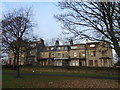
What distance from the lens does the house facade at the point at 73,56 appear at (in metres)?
53.6

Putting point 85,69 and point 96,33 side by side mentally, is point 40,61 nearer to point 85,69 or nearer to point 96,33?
point 85,69

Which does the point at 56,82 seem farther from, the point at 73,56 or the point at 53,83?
the point at 73,56

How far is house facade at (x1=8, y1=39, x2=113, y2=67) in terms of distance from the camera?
5362 centimetres

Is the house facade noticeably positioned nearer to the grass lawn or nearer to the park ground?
the park ground

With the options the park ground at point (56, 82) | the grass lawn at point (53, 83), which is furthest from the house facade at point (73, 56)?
the grass lawn at point (53, 83)

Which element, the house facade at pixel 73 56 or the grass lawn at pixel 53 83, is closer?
the grass lawn at pixel 53 83

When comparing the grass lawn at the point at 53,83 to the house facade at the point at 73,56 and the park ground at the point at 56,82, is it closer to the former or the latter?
the park ground at the point at 56,82

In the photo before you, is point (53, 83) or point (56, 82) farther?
point (56, 82)

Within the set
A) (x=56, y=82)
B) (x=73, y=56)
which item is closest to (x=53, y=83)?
(x=56, y=82)

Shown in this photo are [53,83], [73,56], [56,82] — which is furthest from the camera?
[73,56]

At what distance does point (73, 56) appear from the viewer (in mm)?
58969

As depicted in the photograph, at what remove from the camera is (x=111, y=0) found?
527 inches

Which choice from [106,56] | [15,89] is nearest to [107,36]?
[15,89]

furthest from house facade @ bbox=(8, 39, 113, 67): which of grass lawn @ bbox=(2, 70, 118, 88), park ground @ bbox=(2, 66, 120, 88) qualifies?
grass lawn @ bbox=(2, 70, 118, 88)
